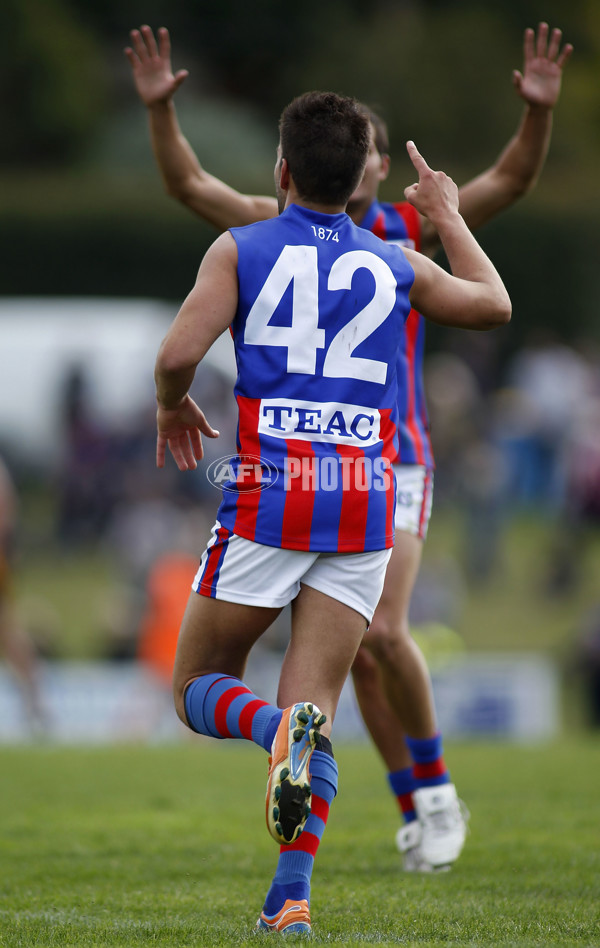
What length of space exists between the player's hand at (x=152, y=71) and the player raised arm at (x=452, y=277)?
5.07 ft

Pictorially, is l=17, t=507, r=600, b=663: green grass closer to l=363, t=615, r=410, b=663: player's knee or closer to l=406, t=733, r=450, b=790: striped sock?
l=406, t=733, r=450, b=790: striped sock

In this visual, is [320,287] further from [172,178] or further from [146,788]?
[146,788]

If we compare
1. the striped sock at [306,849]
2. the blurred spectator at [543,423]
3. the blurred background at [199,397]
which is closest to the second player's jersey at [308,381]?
the striped sock at [306,849]

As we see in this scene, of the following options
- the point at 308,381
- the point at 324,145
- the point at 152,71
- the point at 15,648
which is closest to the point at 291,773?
the point at 308,381

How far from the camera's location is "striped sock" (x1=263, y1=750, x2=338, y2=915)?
3.67m

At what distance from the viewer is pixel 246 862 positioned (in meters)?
4.89

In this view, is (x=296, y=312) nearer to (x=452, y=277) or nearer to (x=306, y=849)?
(x=452, y=277)

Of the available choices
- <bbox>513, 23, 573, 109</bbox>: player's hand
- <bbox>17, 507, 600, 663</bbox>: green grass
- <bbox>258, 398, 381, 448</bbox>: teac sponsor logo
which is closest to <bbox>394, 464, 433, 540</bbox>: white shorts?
<bbox>258, 398, 381, 448</bbox>: teac sponsor logo

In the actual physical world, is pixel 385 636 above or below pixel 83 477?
above

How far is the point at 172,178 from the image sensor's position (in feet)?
16.9

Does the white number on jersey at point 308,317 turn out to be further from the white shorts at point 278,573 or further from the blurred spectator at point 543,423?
the blurred spectator at point 543,423

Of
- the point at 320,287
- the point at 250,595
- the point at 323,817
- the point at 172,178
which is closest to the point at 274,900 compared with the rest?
→ the point at 323,817

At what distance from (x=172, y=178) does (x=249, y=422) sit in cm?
177

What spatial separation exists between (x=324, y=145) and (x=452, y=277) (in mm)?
537
